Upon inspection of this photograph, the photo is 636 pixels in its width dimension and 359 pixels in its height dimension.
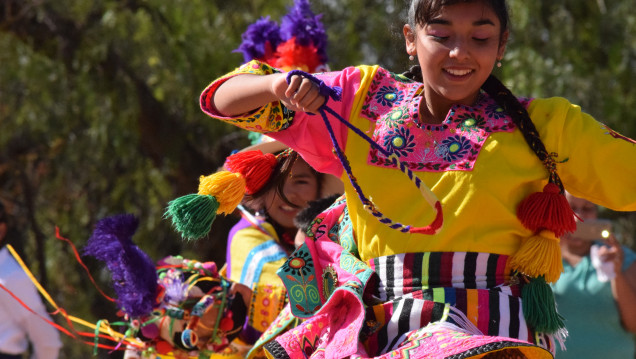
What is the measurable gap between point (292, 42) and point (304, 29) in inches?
3.9

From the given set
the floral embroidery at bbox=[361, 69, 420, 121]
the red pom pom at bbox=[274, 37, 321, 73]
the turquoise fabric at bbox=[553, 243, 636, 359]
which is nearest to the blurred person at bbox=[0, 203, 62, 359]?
the red pom pom at bbox=[274, 37, 321, 73]

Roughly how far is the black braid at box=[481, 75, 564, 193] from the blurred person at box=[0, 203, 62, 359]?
2607mm

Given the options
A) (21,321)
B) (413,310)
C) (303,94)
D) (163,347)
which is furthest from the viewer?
(21,321)

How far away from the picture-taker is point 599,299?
15.7 feet

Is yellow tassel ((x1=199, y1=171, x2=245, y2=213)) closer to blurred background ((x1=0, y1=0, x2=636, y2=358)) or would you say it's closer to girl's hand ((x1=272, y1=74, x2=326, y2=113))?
girl's hand ((x1=272, y1=74, x2=326, y2=113))

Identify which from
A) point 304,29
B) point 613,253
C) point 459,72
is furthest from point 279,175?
point 613,253

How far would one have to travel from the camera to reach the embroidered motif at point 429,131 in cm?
245

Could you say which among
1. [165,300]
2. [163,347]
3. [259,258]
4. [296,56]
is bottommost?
[163,347]

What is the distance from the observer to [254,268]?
13.5ft

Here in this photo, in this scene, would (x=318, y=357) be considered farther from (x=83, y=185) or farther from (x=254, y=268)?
(x=83, y=185)

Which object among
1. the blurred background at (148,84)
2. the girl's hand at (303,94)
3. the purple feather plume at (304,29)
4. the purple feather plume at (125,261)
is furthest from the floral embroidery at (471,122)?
the blurred background at (148,84)

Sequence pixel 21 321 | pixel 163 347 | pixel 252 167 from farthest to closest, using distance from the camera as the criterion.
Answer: pixel 21 321 < pixel 163 347 < pixel 252 167

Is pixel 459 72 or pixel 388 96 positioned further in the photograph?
pixel 388 96

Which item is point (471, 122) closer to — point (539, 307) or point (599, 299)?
point (539, 307)
